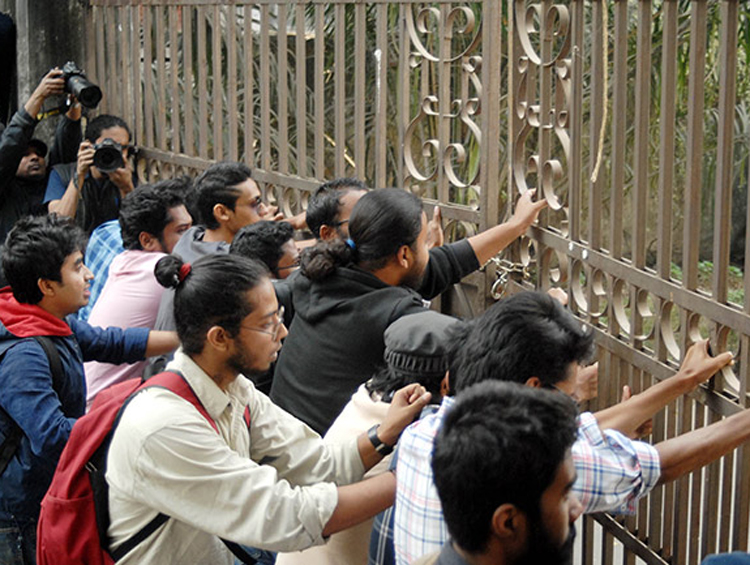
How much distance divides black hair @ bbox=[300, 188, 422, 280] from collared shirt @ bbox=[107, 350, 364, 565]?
710 millimetres

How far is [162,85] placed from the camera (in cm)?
587

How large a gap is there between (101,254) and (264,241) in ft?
3.62

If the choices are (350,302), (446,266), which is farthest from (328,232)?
(350,302)

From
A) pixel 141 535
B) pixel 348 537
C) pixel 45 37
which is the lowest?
pixel 348 537

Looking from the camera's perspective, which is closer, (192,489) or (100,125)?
(192,489)

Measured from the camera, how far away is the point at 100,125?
19.9 feet

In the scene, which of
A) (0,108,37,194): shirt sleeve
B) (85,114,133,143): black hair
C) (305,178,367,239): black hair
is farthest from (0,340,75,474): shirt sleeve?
(85,114,133,143): black hair

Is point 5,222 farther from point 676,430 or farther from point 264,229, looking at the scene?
point 676,430

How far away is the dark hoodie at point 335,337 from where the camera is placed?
3.09 m

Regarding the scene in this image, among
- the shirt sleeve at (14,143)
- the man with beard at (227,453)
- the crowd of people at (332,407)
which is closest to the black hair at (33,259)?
the crowd of people at (332,407)

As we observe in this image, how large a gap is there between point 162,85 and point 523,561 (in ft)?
15.0

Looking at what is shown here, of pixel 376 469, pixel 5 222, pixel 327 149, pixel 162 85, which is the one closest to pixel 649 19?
pixel 376 469

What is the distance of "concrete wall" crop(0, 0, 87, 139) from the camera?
6598 mm

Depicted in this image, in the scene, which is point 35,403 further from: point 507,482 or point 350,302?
point 507,482
